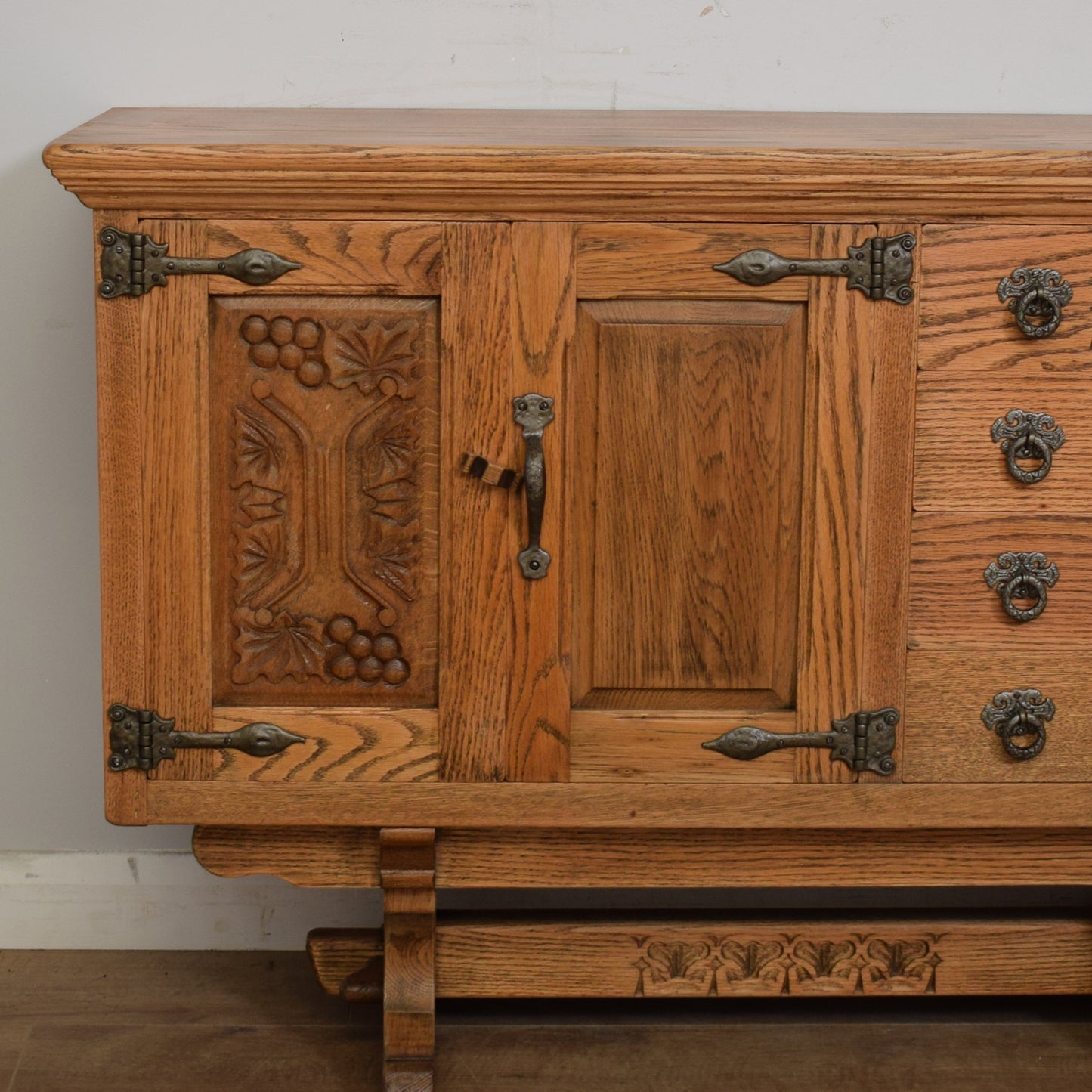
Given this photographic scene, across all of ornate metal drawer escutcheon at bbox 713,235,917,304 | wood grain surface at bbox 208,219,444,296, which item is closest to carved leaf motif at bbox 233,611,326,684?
wood grain surface at bbox 208,219,444,296

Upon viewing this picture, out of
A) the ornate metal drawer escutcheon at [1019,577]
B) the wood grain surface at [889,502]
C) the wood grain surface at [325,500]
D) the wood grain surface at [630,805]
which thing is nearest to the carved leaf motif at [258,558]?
the wood grain surface at [325,500]

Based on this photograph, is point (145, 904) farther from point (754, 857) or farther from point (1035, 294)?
point (1035, 294)

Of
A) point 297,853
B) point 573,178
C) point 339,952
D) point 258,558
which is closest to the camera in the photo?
point 573,178

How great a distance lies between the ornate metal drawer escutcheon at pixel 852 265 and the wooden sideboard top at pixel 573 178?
3 centimetres

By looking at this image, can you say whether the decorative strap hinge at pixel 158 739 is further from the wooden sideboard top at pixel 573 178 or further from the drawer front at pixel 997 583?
the drawer front at pixel 997 583

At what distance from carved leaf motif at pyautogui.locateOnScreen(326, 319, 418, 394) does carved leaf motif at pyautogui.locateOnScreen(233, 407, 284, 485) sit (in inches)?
3.6

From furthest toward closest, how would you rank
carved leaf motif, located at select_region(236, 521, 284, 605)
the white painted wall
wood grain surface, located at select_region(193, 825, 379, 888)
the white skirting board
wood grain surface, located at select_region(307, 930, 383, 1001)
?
1. the white skirting board
2. the white painted wall
3. wood grain surface, located at select_region(307, 930, 383, 1001)
4. wood grain surface, located at select_region(193, 825, 379, 888)
5. carved leaf motif, located at select_region(236, 521, 284, 605)

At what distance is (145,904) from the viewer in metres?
2.01

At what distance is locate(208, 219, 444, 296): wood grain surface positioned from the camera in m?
1.41

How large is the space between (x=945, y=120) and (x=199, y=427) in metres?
1.00

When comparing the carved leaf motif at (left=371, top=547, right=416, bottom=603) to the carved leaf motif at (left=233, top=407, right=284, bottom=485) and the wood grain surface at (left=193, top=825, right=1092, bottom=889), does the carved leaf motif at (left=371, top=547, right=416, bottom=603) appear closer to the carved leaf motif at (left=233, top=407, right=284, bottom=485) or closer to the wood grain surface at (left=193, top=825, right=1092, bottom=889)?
the carved leaf motif at (left=233, top=407, right=284, bottom=485)

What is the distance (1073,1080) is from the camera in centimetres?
168

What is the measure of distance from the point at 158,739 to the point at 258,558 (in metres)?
0.22

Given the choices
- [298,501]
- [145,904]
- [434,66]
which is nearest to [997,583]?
[298,501]
